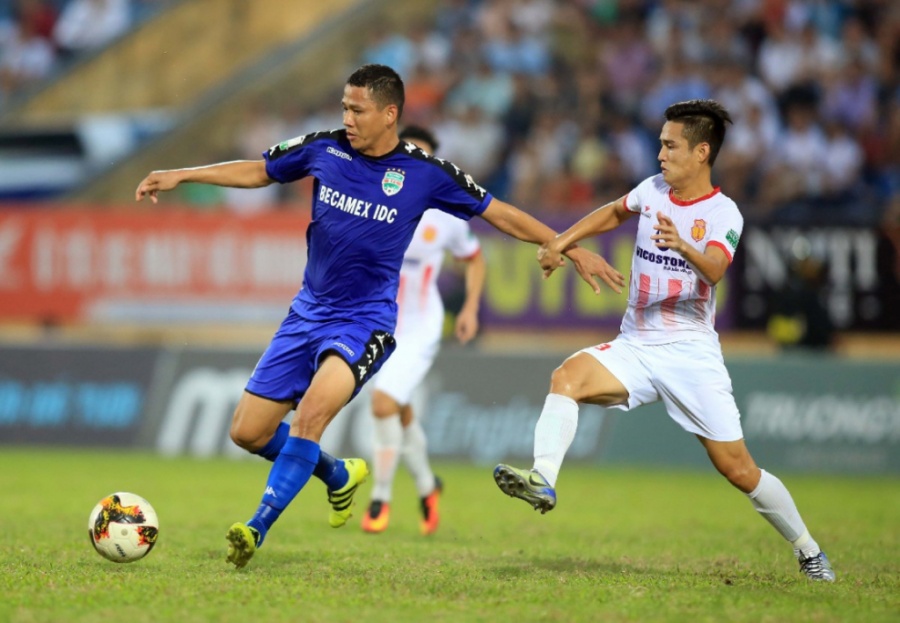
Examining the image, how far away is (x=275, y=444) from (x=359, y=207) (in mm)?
1610

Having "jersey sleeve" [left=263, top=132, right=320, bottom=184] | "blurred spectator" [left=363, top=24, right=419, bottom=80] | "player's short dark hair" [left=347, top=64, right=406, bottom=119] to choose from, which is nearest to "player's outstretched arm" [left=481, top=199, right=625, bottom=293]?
"player's short dark hair" [left=347, top=64, right=406, bottom=119]

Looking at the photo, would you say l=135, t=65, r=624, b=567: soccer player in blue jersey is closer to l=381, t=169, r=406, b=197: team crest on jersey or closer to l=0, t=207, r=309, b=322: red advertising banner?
l=381, t=169, r=406, b=197: team crest on jersey

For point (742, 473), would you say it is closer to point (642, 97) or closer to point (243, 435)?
point (243, 435)

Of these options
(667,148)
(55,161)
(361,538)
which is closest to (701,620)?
(667,148)

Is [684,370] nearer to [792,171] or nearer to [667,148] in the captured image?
[667,148]

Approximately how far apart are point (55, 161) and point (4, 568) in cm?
1604

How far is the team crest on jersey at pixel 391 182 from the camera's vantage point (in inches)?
316

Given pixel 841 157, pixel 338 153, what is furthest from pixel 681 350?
pixel 841 157

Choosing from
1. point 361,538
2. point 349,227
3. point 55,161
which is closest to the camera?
point 349,227

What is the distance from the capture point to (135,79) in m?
23.6

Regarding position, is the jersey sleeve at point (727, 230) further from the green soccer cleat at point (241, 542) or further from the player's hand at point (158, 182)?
the player's hand at point (158, 182)

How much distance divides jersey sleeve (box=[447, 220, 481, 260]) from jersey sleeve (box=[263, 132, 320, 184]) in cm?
280

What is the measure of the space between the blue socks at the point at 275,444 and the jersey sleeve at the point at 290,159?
159 cm

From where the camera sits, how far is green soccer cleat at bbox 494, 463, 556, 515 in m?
7.03
